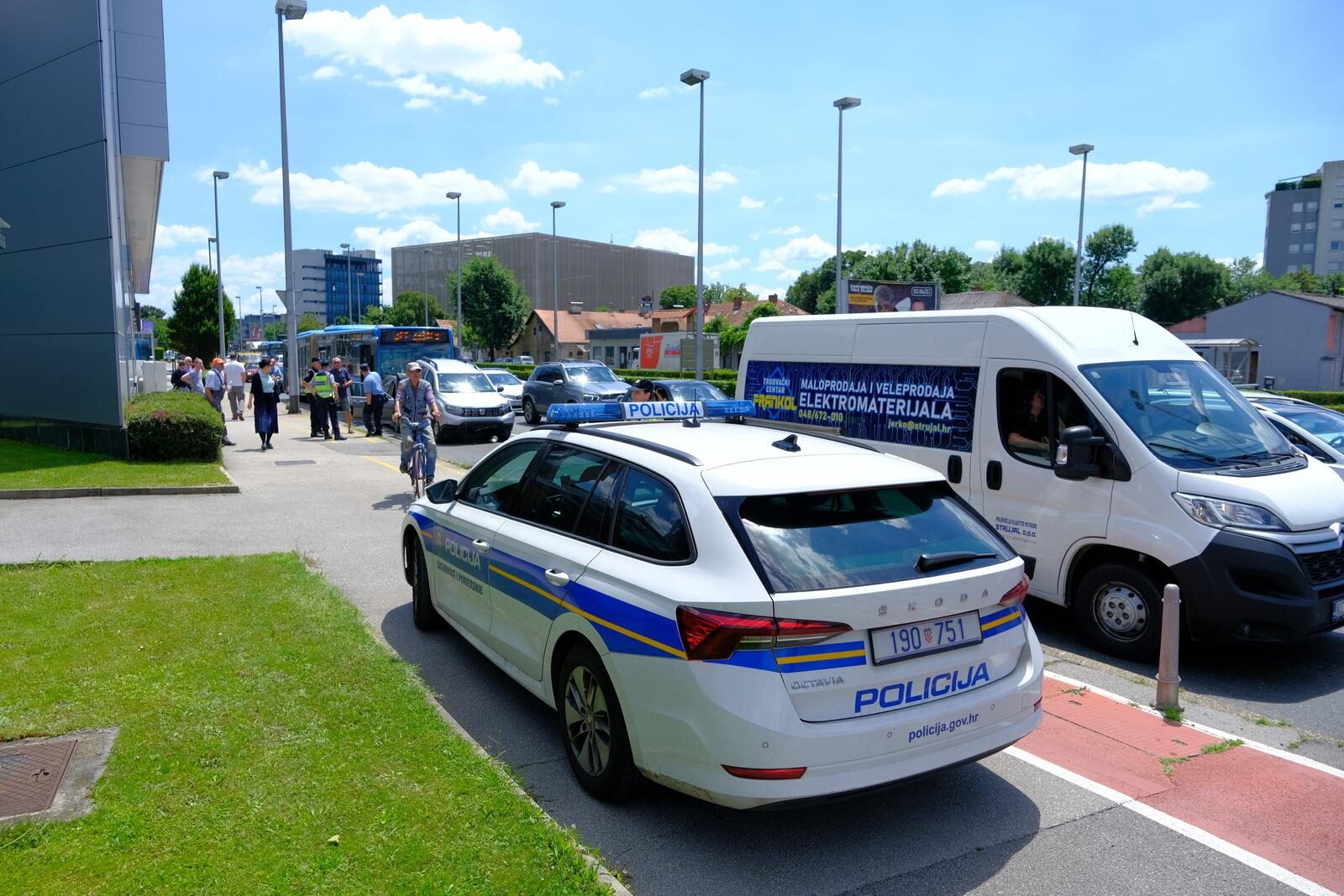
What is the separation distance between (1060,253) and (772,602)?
8378 centimetres

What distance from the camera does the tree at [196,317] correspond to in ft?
211

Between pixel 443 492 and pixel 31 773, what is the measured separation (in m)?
2.77

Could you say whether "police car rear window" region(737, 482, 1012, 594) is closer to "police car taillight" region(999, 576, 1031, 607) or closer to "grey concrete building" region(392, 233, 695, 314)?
"police car taillight" region(999, 576, 1031, 607)

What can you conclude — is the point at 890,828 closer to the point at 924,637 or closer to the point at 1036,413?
the point at 924,637

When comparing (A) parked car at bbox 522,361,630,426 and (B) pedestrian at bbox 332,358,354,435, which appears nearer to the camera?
(B) pedestrian at bbox 332,358,354,435

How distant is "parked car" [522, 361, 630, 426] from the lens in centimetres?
2622

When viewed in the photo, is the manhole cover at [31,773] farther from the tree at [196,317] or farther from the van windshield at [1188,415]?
the tree at [196,317]

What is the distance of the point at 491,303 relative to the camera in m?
82.5

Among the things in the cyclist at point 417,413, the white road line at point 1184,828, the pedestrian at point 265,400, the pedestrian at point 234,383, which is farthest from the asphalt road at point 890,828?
the pedestrian at point 234,383

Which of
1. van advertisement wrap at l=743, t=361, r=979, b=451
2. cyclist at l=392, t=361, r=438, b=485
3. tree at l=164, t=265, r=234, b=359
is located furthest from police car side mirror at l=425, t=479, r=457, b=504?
tree at l=164, t=265, r=234, b=359

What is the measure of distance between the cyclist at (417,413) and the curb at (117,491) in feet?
7.86

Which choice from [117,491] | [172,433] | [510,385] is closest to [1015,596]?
[117,491]

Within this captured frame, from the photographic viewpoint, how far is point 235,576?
7.66m

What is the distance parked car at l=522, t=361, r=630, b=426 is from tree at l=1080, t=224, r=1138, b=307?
2666 inches
